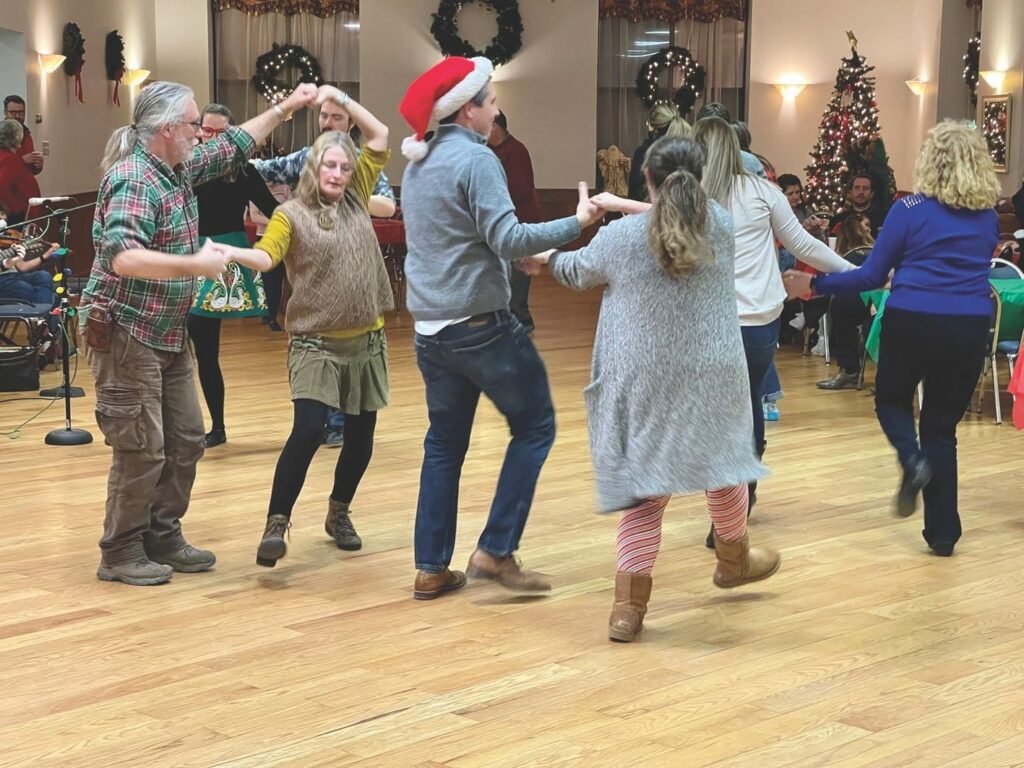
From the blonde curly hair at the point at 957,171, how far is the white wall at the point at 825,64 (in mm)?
13370

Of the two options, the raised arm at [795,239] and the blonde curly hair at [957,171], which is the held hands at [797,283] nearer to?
the raised arm at [795,239]

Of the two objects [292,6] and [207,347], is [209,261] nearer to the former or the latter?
[207,347]

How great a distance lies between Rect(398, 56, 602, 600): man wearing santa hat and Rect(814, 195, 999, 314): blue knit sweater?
47.1 inches

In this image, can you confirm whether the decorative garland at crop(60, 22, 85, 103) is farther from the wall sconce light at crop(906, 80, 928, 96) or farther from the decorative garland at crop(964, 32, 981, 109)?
the wall sconce light at crop(906, 80, 928, 96)

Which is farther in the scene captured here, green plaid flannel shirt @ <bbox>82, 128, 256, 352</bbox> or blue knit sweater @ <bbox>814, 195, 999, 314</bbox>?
blue knit sweater @ <bbox>814, 195, 999, 314</bbox>

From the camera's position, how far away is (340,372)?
4.62 metres

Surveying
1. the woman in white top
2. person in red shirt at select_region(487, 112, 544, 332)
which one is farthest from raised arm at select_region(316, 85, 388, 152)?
person in red shirt at select_region(487, 112, 544, 332)

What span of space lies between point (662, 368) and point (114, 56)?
13.4 meters

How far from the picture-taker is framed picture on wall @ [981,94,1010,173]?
1446 cm

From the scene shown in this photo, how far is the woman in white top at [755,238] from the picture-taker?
15.4ft

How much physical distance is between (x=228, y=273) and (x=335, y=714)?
3.38m

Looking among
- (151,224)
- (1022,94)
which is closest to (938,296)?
(151,224)

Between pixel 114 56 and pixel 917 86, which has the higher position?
pixel 114 56

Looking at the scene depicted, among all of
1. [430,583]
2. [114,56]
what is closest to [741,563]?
[430,583]
